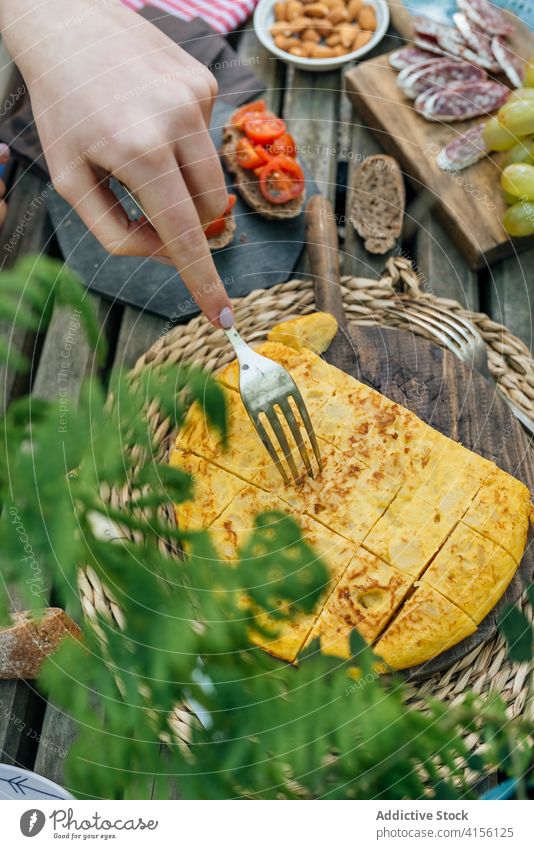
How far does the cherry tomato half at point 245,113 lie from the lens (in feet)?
5.03

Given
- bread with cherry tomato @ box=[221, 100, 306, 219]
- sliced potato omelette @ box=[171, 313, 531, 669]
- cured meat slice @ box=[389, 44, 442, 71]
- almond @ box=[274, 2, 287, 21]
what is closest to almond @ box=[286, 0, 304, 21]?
almond @ box=[274, 2, 287, 21]

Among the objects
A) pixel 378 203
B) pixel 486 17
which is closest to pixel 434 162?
pixel 378 203

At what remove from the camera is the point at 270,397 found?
109cm

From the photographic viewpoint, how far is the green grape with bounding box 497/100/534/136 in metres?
1.39

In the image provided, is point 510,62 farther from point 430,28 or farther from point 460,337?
point 460,337

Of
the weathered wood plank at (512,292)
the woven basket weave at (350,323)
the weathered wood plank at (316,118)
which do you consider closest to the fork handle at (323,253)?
the woven basket weave at (350,323)

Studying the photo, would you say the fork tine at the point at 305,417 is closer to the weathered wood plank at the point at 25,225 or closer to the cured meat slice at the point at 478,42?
the weathered wood plank at the point at 25,225

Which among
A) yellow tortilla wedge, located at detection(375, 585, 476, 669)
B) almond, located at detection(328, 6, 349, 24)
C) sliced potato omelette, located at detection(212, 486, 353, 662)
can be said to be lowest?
yellow tortilla wedge, located at detection(375, 585, 476, 669)

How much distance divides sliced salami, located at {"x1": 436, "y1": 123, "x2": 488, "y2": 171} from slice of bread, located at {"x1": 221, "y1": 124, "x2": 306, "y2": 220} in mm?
305

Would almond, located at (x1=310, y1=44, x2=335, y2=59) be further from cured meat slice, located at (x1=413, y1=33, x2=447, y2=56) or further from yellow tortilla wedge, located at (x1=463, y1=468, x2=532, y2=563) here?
yellow tortilla wedge, located at (x1=463, y1=468, x2=532, y2=563)

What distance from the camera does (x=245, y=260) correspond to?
149cm
